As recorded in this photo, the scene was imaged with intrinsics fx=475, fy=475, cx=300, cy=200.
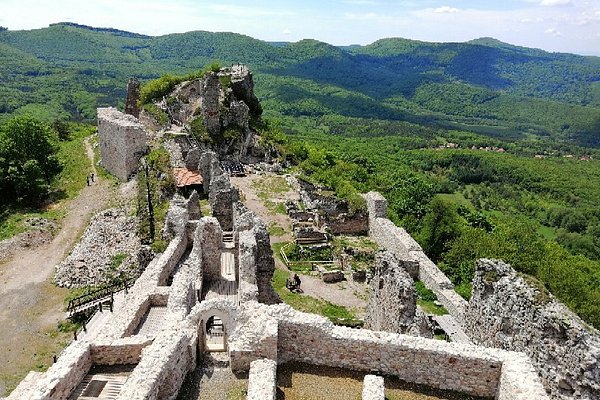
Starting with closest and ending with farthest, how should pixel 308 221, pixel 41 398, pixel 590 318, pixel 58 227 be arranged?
1. pixel 41 398
2. pixel 590 318
3. pixel 308 221
4. pixel 58 227

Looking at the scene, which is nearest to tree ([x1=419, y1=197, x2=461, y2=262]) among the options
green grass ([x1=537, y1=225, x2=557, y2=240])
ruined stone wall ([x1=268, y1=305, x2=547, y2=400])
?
ruined stone wall ([x1=268, y1=305, x2=547, y2=400])

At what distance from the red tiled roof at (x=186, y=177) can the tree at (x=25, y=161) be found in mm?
15052

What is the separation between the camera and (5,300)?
88.5 ft

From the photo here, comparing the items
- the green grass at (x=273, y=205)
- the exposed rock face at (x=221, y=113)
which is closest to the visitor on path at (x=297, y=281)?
the green grass at (x=273, y=205)

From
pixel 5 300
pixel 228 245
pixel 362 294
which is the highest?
pixel 228 245

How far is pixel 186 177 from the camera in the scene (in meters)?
31.4

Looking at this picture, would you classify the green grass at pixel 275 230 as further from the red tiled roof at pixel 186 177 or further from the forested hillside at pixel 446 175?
the forested hillside at pixel 446 175

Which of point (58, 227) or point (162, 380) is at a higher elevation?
point (162, 380)

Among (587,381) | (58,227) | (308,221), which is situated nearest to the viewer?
(587,381)

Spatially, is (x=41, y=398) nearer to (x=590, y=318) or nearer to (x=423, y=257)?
(x=423, y=257)

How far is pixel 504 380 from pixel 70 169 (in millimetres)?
41847

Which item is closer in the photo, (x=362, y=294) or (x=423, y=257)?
(x=362, y=294)

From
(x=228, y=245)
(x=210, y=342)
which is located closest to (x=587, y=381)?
(x=210, y=342)

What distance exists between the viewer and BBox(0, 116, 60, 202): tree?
39312mm
